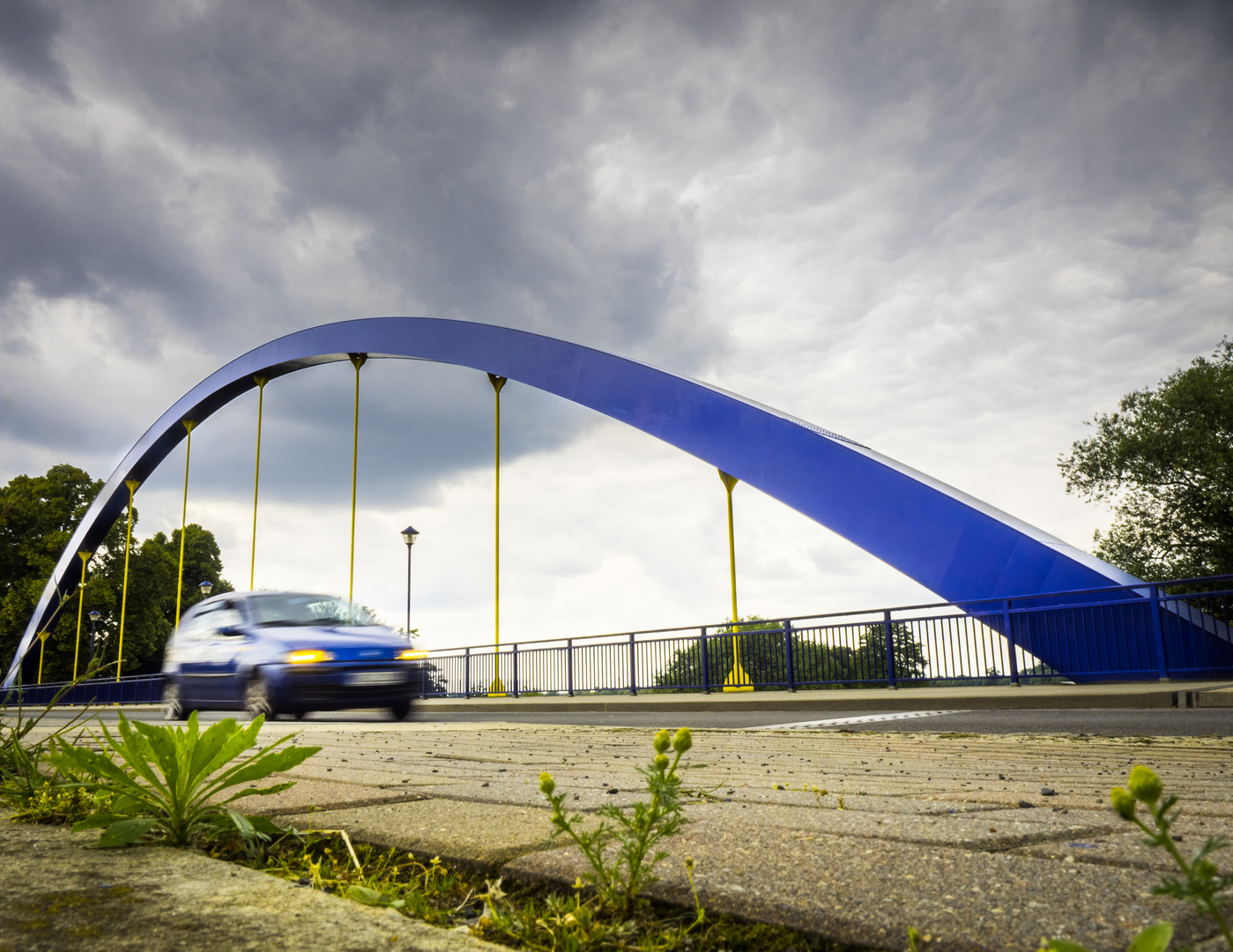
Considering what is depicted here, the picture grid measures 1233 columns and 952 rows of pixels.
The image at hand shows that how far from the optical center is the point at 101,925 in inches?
41.9

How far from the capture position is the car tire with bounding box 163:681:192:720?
966 centimetres

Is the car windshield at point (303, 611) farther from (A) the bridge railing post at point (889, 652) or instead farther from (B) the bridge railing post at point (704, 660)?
(A) the bridge railing post at point (889, 652)

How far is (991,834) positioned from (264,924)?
3.51 feet

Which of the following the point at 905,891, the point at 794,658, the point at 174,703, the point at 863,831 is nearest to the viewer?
the point at 905,891

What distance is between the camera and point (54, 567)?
39.3 meters

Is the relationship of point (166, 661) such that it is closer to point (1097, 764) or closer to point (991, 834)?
point (1097, 764)

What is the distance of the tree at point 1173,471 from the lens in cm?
2414

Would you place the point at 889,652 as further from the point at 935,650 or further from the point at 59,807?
the point at 59,807

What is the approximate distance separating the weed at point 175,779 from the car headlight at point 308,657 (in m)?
6.92

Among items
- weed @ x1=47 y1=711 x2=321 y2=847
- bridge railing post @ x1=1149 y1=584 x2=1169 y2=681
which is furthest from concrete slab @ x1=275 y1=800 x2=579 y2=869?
bridge railing post @ x1=1149 y1=584 x2=1169 y2=681

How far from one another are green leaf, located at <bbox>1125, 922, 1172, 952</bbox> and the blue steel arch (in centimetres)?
1092

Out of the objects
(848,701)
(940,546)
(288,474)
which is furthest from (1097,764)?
(288,474)

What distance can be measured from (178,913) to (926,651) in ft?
36.7

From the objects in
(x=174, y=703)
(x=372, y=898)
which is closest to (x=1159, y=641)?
(x=372, y=898)
